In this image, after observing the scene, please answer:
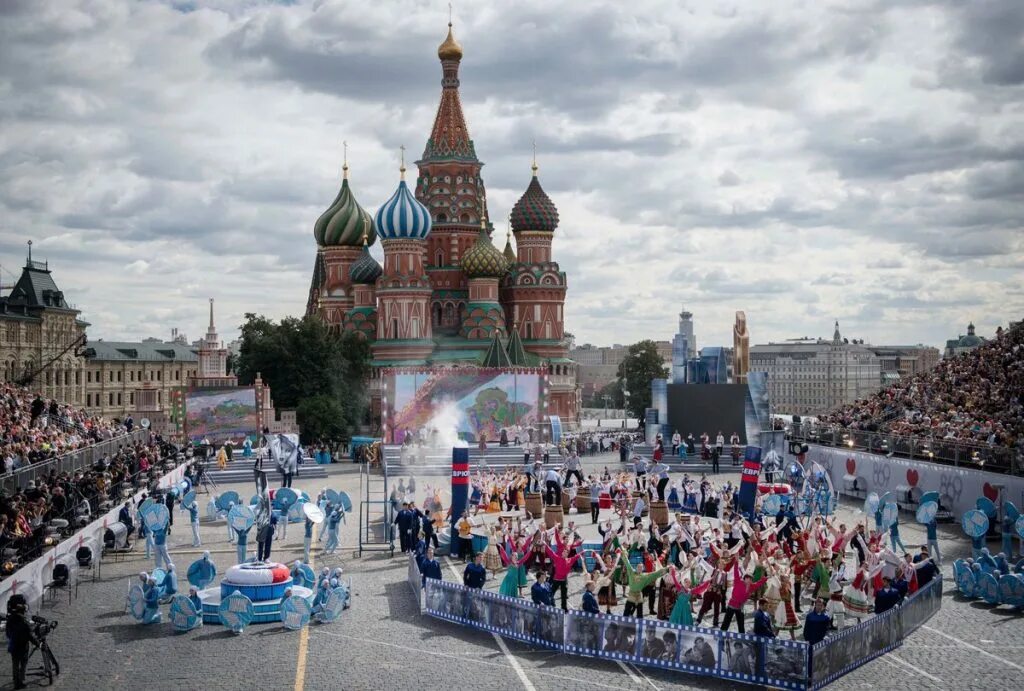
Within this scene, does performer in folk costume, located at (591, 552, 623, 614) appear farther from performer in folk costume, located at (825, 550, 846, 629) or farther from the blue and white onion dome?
the blue and white onion dome

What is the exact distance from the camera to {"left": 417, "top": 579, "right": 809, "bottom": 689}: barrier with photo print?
15.9m

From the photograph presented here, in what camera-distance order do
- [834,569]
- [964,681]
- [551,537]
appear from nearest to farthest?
[964,681]
[834,569]
[551,537]

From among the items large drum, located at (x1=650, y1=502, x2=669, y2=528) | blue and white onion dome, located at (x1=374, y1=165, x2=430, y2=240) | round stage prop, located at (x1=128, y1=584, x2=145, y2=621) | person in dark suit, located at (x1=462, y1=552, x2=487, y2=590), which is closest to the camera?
round stage prop, located at (x1=128, y1=584, x2=145, y2=621)

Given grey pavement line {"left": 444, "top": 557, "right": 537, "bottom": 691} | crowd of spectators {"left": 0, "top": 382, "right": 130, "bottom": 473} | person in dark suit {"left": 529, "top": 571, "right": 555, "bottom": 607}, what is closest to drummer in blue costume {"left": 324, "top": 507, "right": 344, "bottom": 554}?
crowd of spectators {"left": 0, "top": 382, "right": 130, "bottom": 473}

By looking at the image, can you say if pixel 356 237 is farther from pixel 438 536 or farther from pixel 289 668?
pixel 289 668

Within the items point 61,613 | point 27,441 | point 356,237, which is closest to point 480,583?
point 61,613

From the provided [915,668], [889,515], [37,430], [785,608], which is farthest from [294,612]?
[37,430]

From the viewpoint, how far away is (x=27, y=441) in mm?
31781

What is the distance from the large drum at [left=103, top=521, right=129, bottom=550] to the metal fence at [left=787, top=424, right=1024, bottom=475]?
22.6m

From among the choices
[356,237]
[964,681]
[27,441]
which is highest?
[356,237]

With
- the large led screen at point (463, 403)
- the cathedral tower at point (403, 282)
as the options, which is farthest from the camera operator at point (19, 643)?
the cathedral tower at point (403, 282)

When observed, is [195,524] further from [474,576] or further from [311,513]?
[474,576]

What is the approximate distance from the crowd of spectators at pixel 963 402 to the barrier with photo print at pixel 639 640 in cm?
1702

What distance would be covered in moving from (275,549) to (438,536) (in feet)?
13.1
